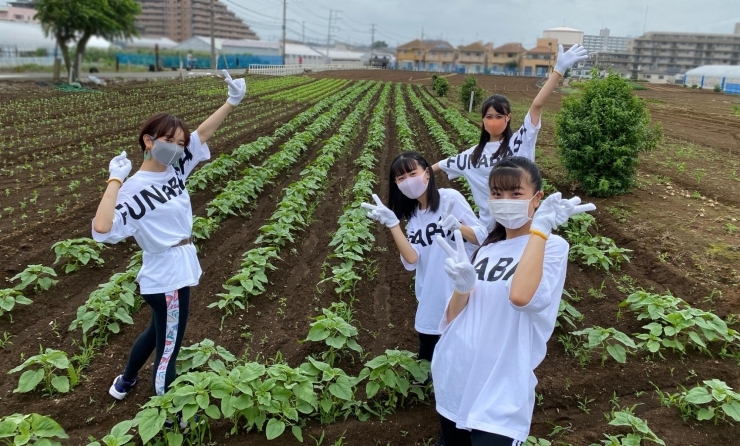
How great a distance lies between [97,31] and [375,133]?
1505 cm

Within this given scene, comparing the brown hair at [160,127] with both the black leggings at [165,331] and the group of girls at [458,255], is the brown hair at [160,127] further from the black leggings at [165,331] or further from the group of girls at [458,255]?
the black leggings at [165,331]

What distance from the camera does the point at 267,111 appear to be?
19.5 m

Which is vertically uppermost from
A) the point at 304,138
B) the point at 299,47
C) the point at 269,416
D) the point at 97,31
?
the point at 299,47

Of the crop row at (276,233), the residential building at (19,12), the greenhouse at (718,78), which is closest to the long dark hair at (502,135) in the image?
the crop row at (276,233)

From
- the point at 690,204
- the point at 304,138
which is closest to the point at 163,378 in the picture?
the point at 690,204

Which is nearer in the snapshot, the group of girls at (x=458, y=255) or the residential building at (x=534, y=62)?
the group of girls at (x=458, y=255)

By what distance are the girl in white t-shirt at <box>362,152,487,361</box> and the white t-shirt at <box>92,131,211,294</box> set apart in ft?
3.80

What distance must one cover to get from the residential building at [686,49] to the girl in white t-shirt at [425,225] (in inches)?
3942

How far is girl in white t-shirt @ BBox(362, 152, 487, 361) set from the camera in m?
2.92

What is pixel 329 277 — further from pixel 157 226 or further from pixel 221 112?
pixel 157 226

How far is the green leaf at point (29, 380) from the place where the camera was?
124 inches

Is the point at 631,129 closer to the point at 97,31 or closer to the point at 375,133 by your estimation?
the point at 375,133

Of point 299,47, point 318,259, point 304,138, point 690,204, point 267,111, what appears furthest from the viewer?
point 299,47

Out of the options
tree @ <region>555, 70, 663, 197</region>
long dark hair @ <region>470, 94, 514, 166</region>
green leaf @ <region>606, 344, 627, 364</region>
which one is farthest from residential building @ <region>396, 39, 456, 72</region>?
green leaf @ <region>606, 344, 627, 364</region>
